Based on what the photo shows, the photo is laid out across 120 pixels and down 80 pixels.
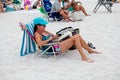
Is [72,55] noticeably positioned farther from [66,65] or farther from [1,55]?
[1,55]

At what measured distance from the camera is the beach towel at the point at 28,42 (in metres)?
6.14

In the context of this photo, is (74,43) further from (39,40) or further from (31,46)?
(31,46)

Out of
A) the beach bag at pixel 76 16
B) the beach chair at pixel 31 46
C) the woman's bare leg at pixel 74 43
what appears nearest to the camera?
the woman's bare leg at pixel 74 43

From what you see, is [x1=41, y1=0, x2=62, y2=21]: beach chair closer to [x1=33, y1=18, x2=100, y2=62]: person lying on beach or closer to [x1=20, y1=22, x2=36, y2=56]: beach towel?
[x1=20, y1=22, x2=36, y2=56]: beach towel

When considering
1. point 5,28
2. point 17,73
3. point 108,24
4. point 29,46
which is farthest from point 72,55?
point 5,28

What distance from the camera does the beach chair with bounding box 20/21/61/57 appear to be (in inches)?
229

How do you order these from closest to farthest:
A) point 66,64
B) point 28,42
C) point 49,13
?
point 66,64 → point 28,42 → point 49,13

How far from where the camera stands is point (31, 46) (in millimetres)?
6445

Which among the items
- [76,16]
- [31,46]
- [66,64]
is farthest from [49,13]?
[66,64]

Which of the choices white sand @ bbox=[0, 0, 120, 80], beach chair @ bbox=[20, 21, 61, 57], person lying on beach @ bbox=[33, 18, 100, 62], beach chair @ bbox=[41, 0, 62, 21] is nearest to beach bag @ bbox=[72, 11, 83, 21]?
beach chair @ bbox=[41, 0, 62, 21]

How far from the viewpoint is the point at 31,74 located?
5176 millimetres

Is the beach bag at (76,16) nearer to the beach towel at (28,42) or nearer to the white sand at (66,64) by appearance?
the white sand at (66,64)

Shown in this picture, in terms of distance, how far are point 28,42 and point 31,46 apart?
136mm

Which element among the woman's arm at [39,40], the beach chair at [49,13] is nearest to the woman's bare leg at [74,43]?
the woman's arm at [39,40]
